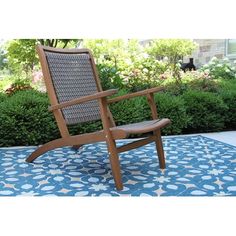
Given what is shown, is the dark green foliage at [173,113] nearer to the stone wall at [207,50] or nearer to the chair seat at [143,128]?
the chair seat at [143,128]

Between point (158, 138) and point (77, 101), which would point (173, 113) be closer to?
point (158, 138)

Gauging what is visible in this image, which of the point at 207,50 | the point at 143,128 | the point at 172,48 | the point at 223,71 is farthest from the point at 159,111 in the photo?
the point at 207,50

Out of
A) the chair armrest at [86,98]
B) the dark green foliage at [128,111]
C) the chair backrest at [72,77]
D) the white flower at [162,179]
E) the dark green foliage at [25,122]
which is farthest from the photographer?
the dark green foliage at [128,111]

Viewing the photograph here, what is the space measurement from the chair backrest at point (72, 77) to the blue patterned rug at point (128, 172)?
0.48 metres

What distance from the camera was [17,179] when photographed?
120 inches

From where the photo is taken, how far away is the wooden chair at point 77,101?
9.13ft

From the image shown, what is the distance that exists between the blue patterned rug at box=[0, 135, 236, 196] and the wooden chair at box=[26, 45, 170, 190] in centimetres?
18

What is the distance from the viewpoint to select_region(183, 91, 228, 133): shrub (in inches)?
200

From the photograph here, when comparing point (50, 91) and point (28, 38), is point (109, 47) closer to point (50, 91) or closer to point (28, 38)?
point (28, 38)

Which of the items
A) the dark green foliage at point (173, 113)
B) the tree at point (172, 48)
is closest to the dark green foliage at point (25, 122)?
the dark green foliage at point (173, 113)

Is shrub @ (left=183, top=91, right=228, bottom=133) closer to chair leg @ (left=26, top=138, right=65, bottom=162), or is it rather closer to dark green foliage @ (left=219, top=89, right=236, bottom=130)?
dark green foliage @ (left=219, top=89, right=236, bottom=130)

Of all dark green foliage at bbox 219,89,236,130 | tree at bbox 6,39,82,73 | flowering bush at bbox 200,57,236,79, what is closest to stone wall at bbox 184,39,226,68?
flowering bush at bbox 200,57,236,79
